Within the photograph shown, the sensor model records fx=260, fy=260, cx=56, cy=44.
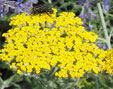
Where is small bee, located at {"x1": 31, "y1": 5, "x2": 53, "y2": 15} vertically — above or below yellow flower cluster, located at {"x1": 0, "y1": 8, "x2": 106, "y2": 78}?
above

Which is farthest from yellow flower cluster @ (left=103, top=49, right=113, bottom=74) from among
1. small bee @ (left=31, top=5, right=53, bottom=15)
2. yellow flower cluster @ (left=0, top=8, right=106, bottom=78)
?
small bee @ (left=31, top=5, right=53, bottom=15)

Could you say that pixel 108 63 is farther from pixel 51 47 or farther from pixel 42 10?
pixel 42 10

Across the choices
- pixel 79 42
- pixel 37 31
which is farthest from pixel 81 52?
pixel 37 31

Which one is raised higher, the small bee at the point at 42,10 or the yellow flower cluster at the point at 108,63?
the small bee at the point at 42,10

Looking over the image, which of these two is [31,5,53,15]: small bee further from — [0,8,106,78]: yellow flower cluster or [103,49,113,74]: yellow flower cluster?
[103,49,113,74]: yellow flower cluster

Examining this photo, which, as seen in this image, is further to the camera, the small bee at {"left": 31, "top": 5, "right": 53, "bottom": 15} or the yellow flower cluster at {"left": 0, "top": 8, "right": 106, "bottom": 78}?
the small bee at {"left": 31, "top": 5, "right": 53, "bottom": 15}

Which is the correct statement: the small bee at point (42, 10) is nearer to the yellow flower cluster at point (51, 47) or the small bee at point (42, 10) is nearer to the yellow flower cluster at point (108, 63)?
the yellow flower cluster at point (51, 47)

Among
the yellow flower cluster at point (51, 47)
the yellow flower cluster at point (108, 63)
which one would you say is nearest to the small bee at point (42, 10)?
the yellow flower cluster at point (51, 47)

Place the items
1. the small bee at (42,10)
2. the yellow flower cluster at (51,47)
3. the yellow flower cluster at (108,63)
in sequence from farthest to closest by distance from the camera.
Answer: the small bee at (42,10) < the yellow flower cluster at (108,63) < the yellow flower cluster at (51,47)

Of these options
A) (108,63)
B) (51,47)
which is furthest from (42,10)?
(108,63)
